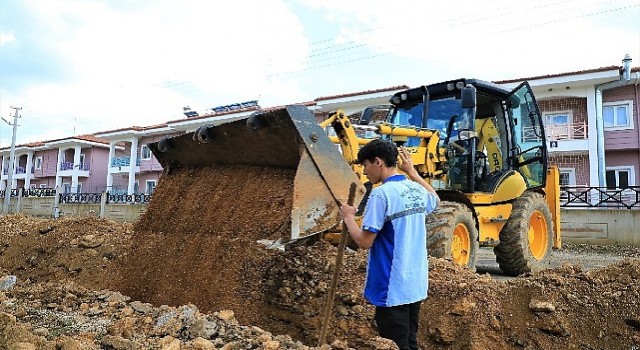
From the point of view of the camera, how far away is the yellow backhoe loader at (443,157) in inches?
147

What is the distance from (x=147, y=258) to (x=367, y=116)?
3183 millimetres

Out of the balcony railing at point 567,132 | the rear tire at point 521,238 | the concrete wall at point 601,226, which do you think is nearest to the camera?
the rear tire at point 521,238

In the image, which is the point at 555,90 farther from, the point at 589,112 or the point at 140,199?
the point at 140,199

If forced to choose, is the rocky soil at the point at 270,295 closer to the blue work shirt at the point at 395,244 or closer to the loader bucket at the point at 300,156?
the loader bucket at the point at 300,156

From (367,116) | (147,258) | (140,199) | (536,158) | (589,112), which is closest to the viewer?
(147,258)

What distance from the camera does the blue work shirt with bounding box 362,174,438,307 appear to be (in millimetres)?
2621

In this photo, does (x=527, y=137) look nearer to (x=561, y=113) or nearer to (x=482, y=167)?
(x=482, y=167)

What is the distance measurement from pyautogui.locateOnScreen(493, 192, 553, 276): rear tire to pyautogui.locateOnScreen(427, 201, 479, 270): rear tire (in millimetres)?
1177

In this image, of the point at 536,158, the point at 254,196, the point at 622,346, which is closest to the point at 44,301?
the point at 254,196

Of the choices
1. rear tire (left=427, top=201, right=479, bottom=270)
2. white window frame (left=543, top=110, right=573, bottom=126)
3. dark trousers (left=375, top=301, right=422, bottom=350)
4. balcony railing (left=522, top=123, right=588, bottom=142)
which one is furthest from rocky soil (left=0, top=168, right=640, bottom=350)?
white window frame (left=543, top=110, right=573, bottom=126)

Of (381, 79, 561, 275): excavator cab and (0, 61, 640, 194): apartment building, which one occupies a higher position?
(0, 61, 640, 194): apartment building

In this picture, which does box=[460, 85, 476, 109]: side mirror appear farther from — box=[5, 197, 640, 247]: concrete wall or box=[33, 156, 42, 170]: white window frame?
box=[33, 156, 42, 170]: white window frame

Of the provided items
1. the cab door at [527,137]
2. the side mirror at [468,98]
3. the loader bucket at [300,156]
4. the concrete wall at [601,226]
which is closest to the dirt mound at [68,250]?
the loader bucket at [300,156]

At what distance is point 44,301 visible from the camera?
168 inches
